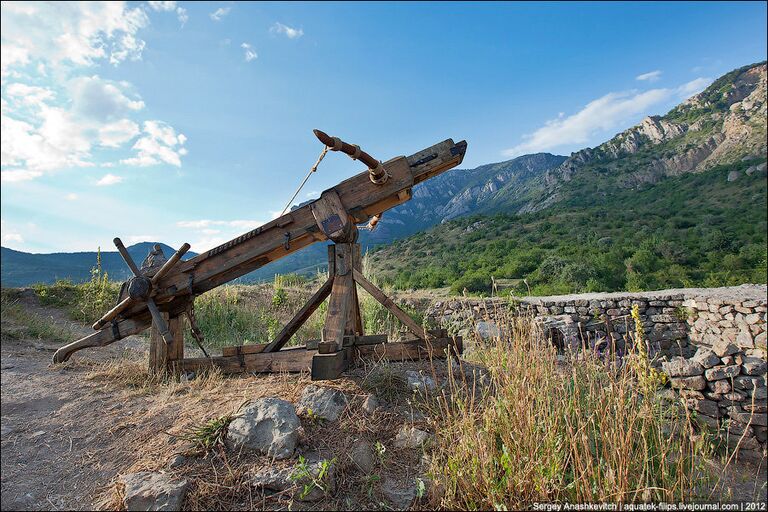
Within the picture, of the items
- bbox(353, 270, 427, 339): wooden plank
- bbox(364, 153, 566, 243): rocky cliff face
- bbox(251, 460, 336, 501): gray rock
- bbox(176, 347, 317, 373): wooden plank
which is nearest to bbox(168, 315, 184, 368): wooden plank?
bbox(176, 347, 317, 373): wooden plank

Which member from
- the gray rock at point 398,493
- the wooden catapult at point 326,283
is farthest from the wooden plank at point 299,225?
the gray rock at point 398,493

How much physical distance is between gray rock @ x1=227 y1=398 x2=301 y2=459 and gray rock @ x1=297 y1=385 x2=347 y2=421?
0.17m

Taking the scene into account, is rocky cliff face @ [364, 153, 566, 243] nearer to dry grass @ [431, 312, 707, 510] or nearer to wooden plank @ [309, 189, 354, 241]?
wooden plank @ [309, 189, 354, 241]

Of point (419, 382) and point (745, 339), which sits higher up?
point (419, 382)

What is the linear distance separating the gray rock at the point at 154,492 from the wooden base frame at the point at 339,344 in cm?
127

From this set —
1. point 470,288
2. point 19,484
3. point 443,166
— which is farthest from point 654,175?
point 19,484

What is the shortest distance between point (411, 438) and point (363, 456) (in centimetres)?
37

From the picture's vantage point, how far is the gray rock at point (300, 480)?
7.52 ft

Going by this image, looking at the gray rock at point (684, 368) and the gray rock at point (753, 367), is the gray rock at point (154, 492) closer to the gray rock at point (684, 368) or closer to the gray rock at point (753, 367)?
the gray rock at point (684, 368)

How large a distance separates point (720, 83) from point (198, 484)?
80.3 metres

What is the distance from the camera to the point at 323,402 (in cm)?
305

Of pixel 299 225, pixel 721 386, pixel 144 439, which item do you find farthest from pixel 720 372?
pixel 144 439

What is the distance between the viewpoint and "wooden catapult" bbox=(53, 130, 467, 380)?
3.69m

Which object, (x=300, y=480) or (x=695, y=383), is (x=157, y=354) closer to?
(x=300, y=480)
